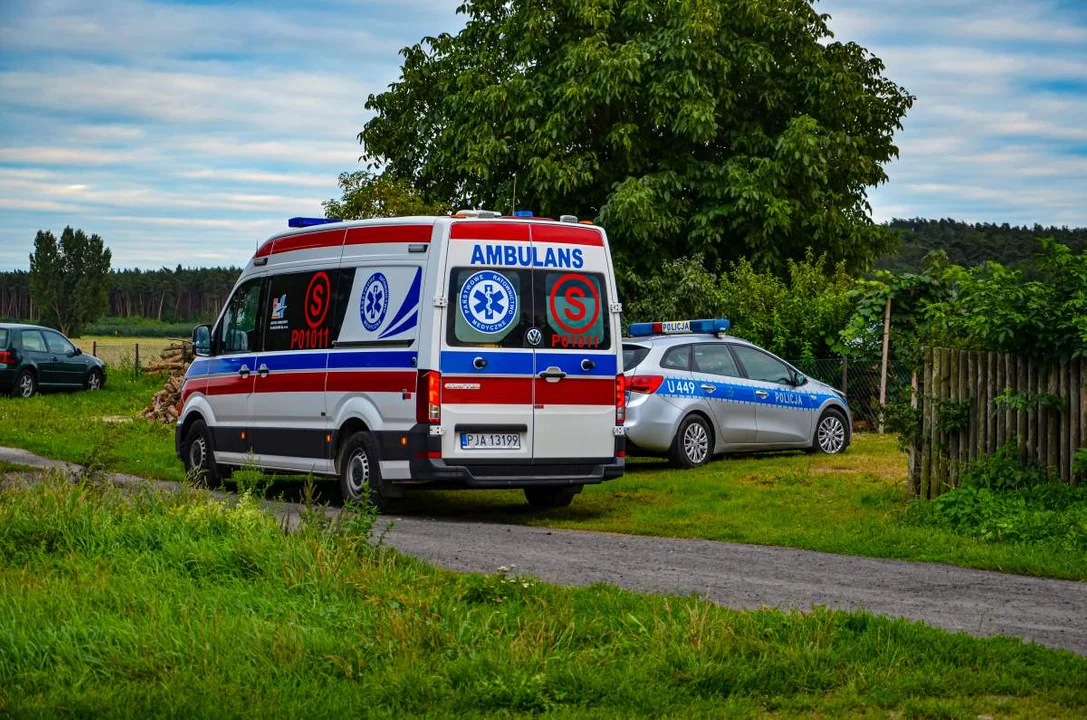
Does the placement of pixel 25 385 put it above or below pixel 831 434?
above

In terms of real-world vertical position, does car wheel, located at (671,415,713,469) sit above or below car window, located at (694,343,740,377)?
below

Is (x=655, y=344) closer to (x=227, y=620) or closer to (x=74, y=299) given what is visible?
(x=227, y=620)

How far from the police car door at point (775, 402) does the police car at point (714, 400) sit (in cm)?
1

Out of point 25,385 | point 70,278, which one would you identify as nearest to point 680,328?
point 25,385

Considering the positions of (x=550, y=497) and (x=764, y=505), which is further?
(x=550, y=497)

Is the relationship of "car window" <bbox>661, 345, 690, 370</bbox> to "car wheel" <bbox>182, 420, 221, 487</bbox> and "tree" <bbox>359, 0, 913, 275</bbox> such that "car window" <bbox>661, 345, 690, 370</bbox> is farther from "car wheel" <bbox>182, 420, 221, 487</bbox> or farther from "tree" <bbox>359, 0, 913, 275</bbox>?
"tree" <bbox>359, 0, 913, 275</bbox>

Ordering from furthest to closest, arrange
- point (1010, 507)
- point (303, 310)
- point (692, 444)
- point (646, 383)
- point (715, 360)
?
1. point (715, 360)
2. point (692, 444)
3. point (646, 383)
4. point (303, 310)
5. point (1010, 507)

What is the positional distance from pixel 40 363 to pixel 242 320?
65.6 ft

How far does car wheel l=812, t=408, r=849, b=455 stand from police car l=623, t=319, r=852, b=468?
0.01 m

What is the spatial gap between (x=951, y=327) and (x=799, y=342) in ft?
36.7

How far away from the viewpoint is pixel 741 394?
1811 centimetres

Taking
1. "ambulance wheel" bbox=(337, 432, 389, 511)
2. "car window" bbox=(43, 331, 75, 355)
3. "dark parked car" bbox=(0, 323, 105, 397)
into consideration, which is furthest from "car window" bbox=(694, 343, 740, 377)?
"car window" bbox=(43, 331, 75, 355)

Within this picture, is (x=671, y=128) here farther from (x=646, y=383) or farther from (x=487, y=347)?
(x=487, y=347)

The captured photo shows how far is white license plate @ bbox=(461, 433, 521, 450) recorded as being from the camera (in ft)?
41.6
